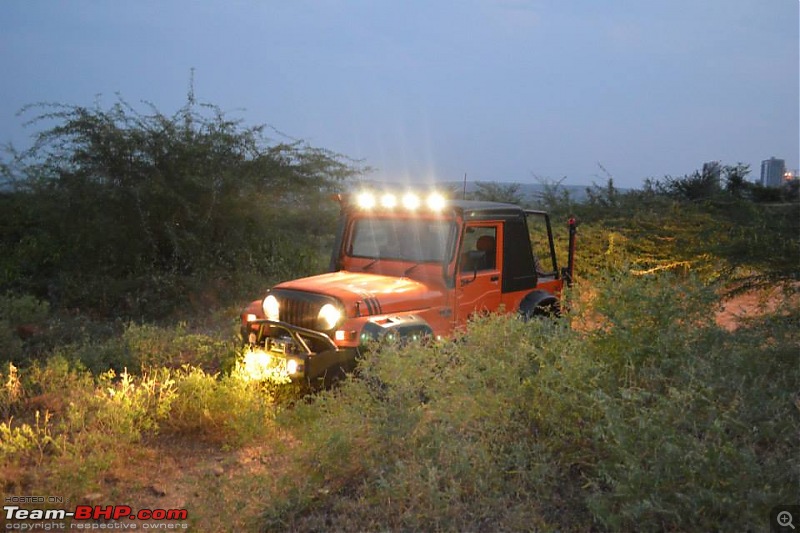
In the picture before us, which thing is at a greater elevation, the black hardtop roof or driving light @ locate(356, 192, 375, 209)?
driving light @ locate(356, 192, 375, 209)

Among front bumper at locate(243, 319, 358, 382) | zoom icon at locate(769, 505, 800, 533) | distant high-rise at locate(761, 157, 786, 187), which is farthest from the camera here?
distant high-rise at locate(761, 157, 786, 187)

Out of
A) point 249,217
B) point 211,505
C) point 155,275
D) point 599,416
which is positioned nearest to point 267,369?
point 211,505

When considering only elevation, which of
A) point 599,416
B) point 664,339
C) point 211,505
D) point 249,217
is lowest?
point 211,505

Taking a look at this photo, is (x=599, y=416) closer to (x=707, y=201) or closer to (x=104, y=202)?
(x=707, y=201)

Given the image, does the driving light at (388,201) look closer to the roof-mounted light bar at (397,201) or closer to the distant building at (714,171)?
the roof-mounted light bar at (397,201)

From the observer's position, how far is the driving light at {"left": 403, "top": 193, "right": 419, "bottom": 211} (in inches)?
248

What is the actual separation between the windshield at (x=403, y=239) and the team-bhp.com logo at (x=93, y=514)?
9.93 ft

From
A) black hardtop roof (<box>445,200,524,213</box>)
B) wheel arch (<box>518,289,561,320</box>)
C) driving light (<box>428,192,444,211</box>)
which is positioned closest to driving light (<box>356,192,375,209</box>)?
driving light (<box>428,192,444,211</box>)

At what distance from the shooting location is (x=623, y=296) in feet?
14.6

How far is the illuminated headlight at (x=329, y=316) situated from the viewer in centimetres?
552

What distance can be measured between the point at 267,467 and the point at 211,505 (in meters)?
0.53

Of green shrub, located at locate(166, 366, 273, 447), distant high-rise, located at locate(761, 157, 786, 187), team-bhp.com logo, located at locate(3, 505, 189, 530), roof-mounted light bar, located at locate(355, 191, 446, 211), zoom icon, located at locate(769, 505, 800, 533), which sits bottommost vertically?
team-bhp.com logo, located at locate(3, 505, 189, 530)

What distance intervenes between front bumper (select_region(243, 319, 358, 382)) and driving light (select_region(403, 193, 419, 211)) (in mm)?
1565

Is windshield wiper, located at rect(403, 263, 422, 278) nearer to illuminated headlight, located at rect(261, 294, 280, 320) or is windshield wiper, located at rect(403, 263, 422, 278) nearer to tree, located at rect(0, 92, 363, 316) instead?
illuminated headlight, located at rect(261, 294, 280, 320)
